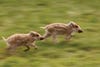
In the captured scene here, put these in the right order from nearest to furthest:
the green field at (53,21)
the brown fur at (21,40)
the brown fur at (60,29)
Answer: the green field at (53,21) → the brown fur at (21,40) → the brown fur at (60,29)

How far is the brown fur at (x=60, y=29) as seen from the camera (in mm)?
10641

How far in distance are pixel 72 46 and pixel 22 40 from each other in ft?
4.25

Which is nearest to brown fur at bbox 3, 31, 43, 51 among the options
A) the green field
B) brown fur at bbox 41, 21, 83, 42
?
the green field

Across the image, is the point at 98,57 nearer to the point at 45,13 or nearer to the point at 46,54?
the point at 46,54

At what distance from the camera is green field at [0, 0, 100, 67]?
950 cm

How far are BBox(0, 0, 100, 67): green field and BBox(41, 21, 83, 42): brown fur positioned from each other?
0.58 ft

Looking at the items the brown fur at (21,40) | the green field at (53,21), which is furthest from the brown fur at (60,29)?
the brown fur at (21,40)

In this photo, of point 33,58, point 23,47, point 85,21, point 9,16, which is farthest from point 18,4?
point 33,58

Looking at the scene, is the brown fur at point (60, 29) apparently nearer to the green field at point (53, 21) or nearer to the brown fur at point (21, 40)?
the green field at point (53, 21)

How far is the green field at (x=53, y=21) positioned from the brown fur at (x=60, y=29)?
0.58 feet

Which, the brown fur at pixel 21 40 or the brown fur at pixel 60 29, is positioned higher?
the brown fur at pixel 60 29

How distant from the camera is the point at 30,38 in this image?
1009 cm

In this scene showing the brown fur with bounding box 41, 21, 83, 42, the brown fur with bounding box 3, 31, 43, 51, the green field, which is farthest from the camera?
the brown fur with bounding box 41, 21, 83, 42

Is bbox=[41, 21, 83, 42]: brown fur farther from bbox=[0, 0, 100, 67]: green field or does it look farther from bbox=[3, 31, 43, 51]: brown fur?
bbox=[3, 31, 43, 51]: brown fur
